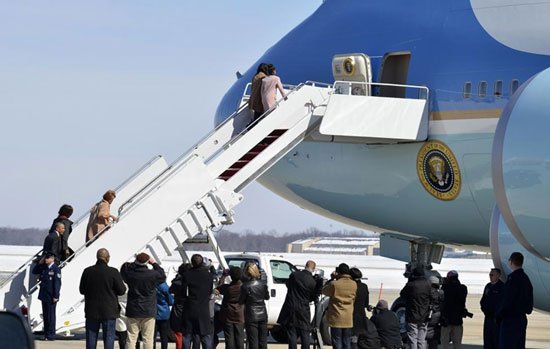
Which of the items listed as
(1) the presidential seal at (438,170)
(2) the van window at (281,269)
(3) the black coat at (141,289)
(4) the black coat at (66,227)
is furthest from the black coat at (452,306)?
(4) the black coat at (66,227)

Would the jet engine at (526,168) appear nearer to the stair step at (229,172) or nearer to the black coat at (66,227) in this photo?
the stair step at (229,172)

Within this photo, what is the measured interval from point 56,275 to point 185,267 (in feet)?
10.3

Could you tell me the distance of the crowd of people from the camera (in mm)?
14188

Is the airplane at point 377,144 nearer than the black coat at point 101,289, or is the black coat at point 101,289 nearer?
the black coat at point 101,289

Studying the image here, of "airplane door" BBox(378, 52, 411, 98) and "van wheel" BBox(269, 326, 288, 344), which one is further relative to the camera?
"airplane door" BBox(378, 52, 411, 98)

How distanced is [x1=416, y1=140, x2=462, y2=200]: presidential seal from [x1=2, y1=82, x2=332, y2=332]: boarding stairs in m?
2.33

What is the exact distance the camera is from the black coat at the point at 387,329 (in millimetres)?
16078

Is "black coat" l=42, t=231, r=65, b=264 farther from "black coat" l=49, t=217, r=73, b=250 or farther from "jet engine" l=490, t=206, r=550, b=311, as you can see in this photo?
"jet engine" l=490, t=206, r=550, b=311

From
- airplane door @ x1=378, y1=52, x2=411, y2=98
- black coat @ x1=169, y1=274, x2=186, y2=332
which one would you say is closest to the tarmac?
black coat @ x1=169, y1=274, x2=186, y2=332

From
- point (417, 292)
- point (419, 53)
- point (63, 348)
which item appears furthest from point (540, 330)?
point (63, 348)

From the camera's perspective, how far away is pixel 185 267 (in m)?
15.4

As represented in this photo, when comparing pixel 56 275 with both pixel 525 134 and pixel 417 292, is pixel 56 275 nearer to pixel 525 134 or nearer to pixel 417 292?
pixel 417 292

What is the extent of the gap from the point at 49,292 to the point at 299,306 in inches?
166

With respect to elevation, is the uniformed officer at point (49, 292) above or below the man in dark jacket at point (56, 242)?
below
